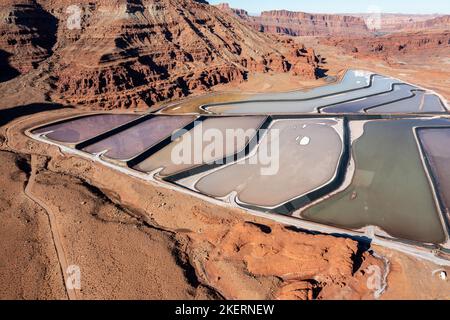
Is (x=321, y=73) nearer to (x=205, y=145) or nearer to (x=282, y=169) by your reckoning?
(x=205, y=145)

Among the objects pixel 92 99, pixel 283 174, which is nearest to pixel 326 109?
pixel 283 174

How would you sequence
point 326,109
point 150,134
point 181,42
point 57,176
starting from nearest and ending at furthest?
point 57,176, point 150,134, point 326,109, point 181,42

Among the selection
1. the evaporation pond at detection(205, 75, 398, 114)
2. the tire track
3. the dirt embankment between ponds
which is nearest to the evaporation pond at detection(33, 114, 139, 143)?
the tire track

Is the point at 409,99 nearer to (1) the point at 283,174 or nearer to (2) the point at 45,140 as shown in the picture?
(1) the point at 283,174

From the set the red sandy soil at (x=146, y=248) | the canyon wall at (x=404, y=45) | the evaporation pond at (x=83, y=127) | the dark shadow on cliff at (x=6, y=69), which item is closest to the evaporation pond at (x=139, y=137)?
the evaporation pond at (x=83, y=127)

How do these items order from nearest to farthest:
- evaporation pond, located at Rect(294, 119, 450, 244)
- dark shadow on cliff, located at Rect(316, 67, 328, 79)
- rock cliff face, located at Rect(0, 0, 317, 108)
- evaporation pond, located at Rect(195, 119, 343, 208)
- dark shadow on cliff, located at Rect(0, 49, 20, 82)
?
evaporation pond, located at Rect(294, 119, 450, 244) < evaporation pond, located at Rect(195, 119, 343, 208) < rock cliff face, located at Rect(0, 0, 317, 108) < dark shadow on cliff, located at Rect(0, 49, 20, 82) < dark shadow on cliff, located at Rect(316, 67, 328, 79)

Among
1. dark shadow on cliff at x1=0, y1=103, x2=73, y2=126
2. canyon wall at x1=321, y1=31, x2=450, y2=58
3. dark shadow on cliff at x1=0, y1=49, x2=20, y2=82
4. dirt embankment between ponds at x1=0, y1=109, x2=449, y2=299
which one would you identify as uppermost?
canyon wall at x1=321, y1=31, x2=450, y2=58

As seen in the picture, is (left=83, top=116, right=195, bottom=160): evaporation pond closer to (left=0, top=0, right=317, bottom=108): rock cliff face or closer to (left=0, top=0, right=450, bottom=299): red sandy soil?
(left=0, top=0, right=450, bottom=299): red sandy soil
